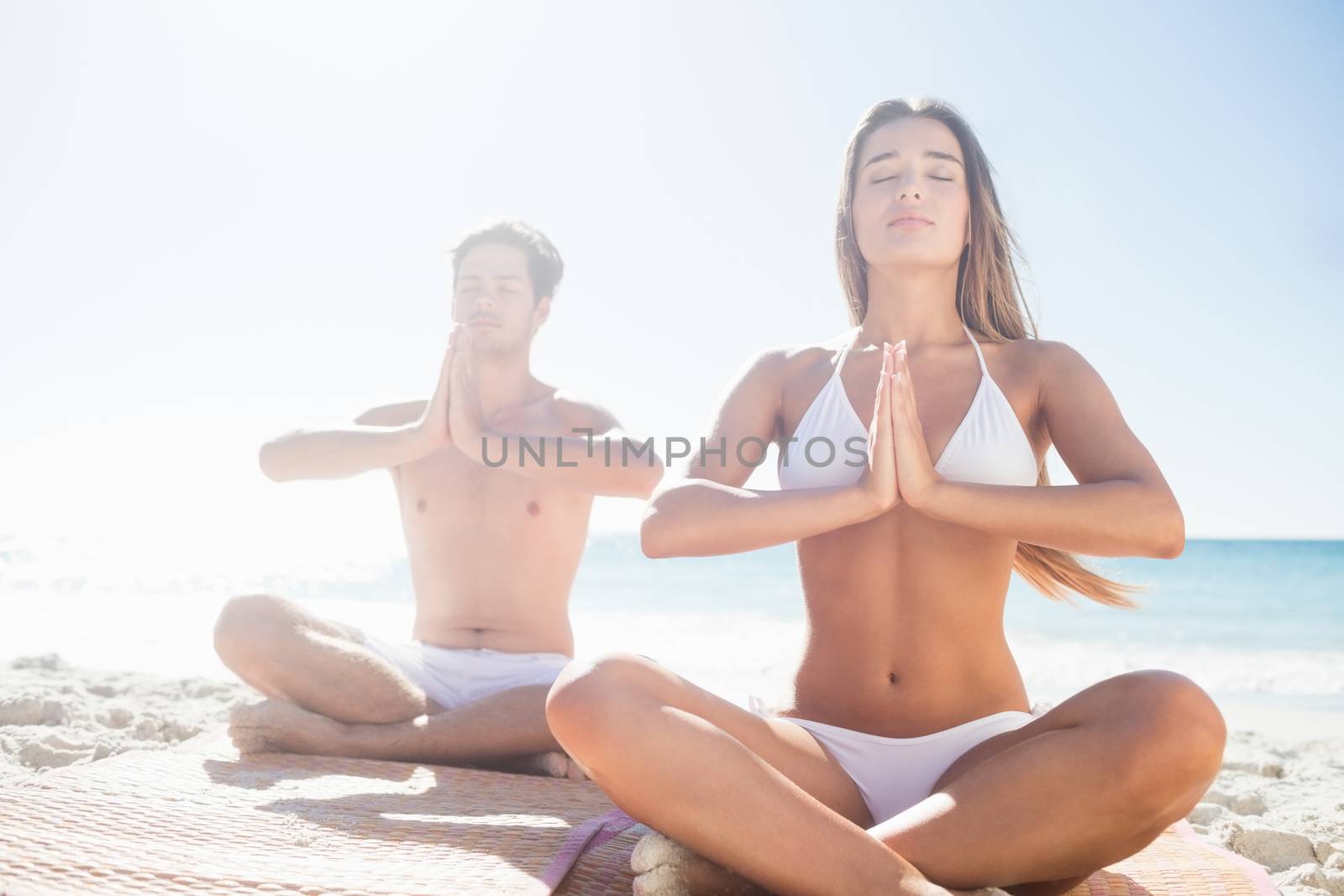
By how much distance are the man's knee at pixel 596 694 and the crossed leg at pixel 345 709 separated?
1636 millimetres

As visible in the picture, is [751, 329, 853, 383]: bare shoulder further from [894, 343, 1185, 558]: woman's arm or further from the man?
the man

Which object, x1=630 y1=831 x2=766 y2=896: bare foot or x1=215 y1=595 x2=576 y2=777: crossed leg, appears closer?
x1=630 y1=831 x2=766 y2=896: bare foot

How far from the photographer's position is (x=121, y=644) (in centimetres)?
927

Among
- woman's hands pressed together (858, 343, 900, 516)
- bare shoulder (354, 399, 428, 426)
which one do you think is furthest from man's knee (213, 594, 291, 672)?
woman's hands pressed together (858, 343, 900, 516)

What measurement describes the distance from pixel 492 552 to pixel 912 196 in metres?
2.36

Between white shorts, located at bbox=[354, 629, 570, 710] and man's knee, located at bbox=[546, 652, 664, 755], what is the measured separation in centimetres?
181

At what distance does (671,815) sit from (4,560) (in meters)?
27.2

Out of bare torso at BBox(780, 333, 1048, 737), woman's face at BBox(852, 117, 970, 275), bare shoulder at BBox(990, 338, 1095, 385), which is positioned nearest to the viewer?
bare torso at BBox(780, 333, 1048, 737)

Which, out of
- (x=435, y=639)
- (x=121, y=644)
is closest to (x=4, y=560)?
(x=121, y=644)

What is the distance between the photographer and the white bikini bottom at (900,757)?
2291 millimetres

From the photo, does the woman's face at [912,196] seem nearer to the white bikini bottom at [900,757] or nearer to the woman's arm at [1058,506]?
the woman's arm at [1058,506]

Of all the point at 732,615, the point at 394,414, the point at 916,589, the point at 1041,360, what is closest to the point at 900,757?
the point at 916,589

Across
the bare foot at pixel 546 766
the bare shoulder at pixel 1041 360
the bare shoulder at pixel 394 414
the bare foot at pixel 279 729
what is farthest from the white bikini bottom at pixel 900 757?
the bare shoulder at pixel 394 414

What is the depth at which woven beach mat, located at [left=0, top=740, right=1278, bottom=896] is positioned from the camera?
6.87 ft
